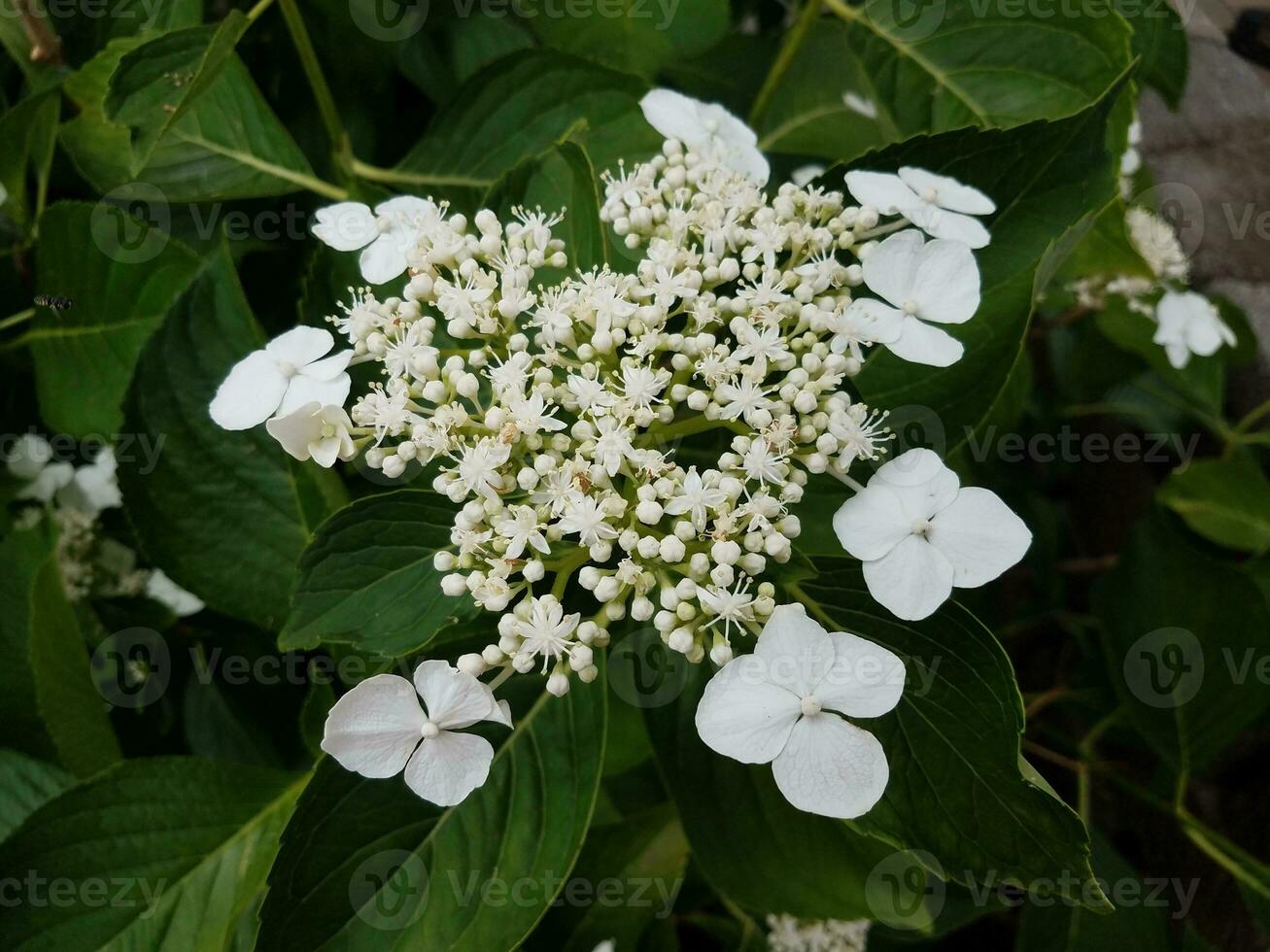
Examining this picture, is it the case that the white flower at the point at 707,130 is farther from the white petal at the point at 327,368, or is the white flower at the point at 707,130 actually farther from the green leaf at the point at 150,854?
the green leaf at the point at 150,854

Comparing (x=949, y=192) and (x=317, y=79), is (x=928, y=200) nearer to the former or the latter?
(x=949, y=192)

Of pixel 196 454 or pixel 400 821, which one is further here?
pixel 196 454

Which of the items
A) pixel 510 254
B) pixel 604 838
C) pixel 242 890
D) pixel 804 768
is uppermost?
pixel 510 254

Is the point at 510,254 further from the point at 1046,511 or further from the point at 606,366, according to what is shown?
the point at 1046,511

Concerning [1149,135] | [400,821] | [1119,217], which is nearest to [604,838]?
[400,821]

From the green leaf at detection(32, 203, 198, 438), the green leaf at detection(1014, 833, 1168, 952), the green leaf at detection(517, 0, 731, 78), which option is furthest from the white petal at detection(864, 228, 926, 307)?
the green leaf at detection(1014, 833, 1168, 952)

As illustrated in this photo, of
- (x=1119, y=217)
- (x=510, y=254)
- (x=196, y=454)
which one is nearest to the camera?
(x=510, y=254)
